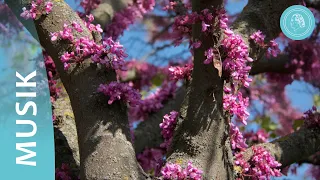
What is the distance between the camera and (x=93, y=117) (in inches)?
96.7

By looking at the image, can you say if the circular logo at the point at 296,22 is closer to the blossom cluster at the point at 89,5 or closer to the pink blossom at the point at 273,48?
the pink blossom at the point at 273,48

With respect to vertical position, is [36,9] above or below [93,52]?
above

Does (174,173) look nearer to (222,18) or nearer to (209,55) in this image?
(209,55)

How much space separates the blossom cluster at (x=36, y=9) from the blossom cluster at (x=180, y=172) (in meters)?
0.99

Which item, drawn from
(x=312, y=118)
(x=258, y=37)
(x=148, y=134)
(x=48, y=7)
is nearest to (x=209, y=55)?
(x=258, y=37)

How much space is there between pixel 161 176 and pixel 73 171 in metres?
0.69

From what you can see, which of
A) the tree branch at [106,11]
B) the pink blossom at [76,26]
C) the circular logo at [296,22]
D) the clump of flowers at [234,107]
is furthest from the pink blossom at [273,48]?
the tree branch at [106,11]

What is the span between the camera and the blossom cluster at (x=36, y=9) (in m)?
2.65

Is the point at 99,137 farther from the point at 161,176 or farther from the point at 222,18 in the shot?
the point at 222,18

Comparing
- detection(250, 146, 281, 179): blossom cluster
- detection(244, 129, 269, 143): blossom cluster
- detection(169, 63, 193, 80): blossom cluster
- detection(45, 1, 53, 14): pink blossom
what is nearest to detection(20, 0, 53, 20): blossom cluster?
detection(45, 1, 53, 14): pink blossom

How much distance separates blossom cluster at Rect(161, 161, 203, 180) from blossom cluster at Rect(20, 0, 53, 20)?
3.26ft

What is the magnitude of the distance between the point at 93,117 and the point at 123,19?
211 cm

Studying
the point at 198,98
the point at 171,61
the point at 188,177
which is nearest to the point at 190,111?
the point at 198,98

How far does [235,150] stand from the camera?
2977 mm
